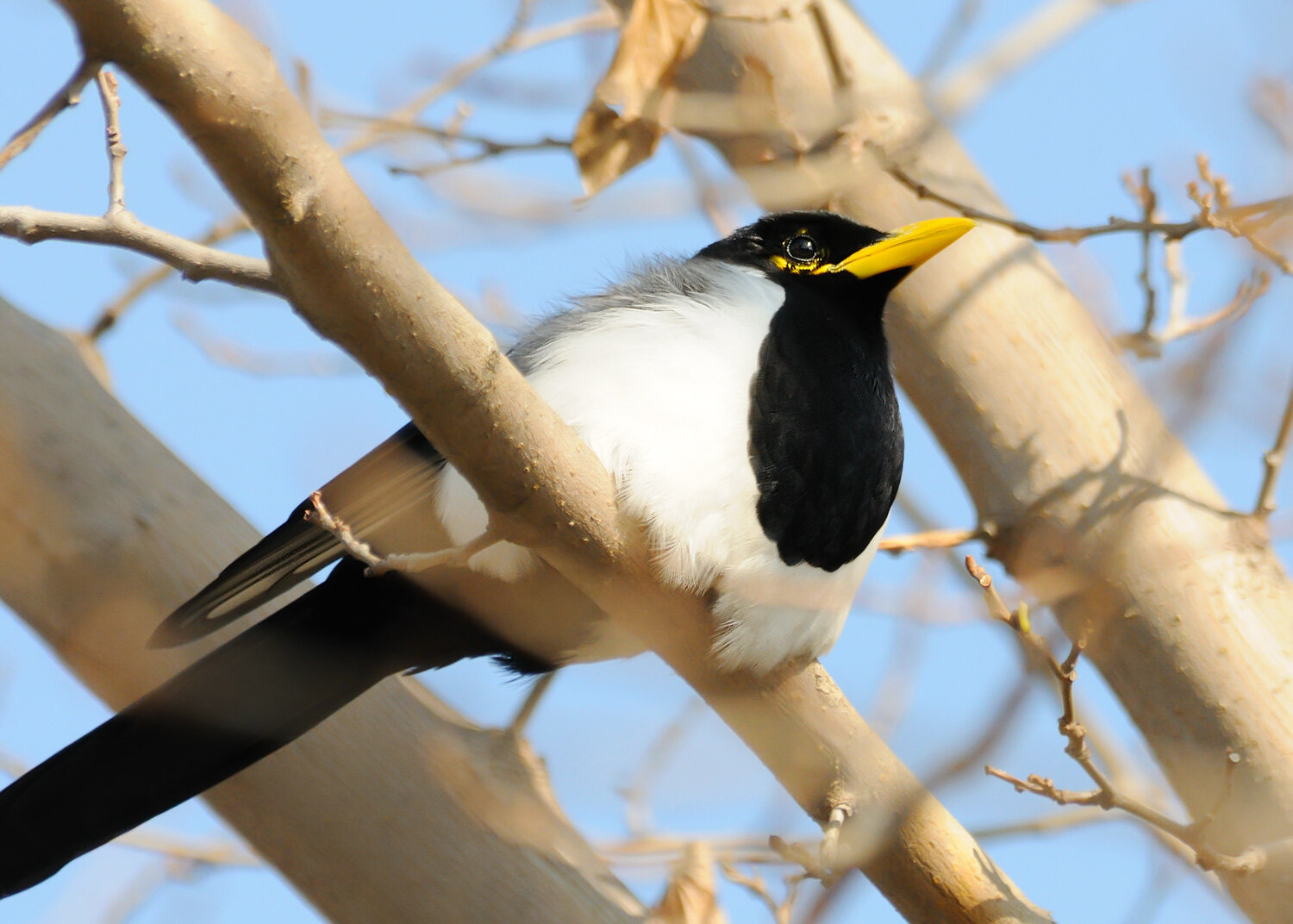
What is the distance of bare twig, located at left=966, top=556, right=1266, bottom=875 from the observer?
2.06 meters

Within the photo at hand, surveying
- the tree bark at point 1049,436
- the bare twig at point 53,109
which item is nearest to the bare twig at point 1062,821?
the tree bark at point 1049,436

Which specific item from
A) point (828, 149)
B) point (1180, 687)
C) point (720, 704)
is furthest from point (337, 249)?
point (1180, 687)

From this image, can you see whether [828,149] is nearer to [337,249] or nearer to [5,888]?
[337,249]

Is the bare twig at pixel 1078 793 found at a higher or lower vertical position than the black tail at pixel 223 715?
lower

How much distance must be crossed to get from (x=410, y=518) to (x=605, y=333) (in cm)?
54

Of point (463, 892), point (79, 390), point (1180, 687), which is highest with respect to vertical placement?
point (79, 390)

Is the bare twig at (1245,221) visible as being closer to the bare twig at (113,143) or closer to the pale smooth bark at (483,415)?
the pale smooth bark at (483,415)

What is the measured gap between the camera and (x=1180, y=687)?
114 inches

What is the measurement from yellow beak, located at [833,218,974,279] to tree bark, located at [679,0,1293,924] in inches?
6.8

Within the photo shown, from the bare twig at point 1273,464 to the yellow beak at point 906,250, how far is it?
846 mm

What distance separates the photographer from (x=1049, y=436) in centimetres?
312

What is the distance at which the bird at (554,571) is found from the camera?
245 cm

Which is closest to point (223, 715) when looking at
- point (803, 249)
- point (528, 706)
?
point (528, 706)

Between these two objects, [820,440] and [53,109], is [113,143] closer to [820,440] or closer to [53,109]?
[53,109]
